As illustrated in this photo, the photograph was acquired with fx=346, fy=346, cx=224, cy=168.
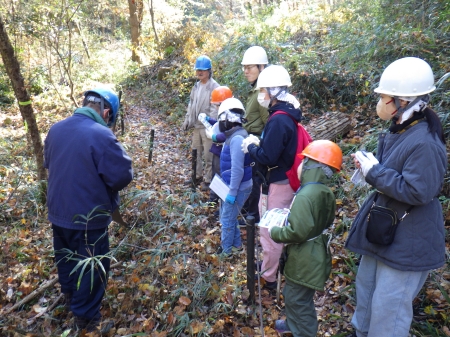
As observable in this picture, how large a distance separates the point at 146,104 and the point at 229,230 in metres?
10.7

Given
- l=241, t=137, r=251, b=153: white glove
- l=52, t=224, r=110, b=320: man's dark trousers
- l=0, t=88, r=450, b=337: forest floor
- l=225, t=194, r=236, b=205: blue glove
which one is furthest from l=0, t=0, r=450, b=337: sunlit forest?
l=241, t=137, r=251, b=153: white glove

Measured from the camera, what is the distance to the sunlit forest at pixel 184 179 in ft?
10.7

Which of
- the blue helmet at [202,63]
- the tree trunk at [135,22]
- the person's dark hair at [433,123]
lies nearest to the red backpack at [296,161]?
the person's dark hair at [433,123]

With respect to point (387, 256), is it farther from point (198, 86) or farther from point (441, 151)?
point (198, 86)

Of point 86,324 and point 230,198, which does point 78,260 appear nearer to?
point 86,324

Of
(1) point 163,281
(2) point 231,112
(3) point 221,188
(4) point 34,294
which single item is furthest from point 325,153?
(4) point 34,294

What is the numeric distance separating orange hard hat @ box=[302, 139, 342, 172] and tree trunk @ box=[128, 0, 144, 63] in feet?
58.0

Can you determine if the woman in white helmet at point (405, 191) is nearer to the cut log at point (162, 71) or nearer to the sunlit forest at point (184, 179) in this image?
Result: the sunlit forest at point (184, 179)

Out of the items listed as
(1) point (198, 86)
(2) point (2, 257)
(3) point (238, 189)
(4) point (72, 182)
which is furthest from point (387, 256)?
(1) point (198, 86)

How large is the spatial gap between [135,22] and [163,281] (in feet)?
60.2

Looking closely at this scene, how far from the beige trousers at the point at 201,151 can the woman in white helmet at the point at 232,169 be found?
203 centimetres

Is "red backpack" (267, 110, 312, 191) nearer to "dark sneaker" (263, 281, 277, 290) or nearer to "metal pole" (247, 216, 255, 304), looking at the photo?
"metal pole" (247, 216, 255, 304)

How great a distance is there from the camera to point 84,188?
9.68 feet

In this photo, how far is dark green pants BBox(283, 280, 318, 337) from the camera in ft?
9.30
